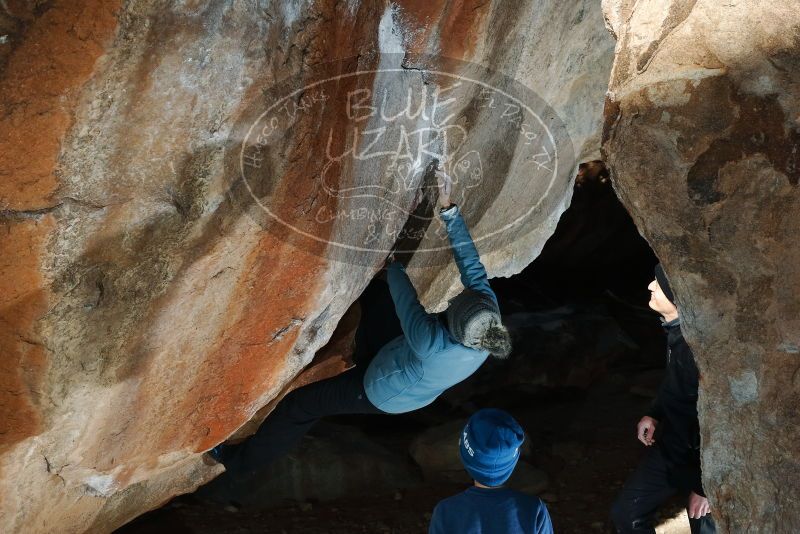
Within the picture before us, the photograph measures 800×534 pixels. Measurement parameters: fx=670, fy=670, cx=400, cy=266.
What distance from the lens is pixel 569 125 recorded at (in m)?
3.56

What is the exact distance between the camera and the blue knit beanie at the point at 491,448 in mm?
2139

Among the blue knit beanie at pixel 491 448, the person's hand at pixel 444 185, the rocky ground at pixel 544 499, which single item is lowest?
the rocky ground at pixel 544 499

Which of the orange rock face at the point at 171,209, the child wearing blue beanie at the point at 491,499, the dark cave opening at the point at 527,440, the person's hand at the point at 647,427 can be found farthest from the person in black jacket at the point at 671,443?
the orange rock face at the point at 171,209

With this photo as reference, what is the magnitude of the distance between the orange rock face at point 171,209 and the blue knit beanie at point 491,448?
0.97m

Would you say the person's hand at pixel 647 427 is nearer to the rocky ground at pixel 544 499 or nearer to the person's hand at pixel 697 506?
the person's hand at pixel 697 506

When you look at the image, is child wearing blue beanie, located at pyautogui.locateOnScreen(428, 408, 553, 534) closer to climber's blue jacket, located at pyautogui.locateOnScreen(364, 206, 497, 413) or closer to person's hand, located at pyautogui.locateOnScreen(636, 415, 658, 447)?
climber's blue jacket, located at pyautogui.locateOnScreen(364, 206, 497, 413)

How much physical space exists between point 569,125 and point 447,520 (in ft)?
7.37

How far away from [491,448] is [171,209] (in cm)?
130

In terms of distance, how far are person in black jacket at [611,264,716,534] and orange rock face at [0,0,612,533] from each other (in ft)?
3.65

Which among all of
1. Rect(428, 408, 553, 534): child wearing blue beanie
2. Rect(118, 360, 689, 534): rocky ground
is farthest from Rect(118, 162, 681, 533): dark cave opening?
Rect(428, 408, 553, 534): child wearing blue beanie

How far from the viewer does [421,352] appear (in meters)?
2.62

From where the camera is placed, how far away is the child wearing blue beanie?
209 centimetres

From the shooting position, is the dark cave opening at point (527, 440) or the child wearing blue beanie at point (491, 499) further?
the dark cave opening at point (527, 440)

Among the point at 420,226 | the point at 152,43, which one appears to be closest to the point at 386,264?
the point at 420,226
